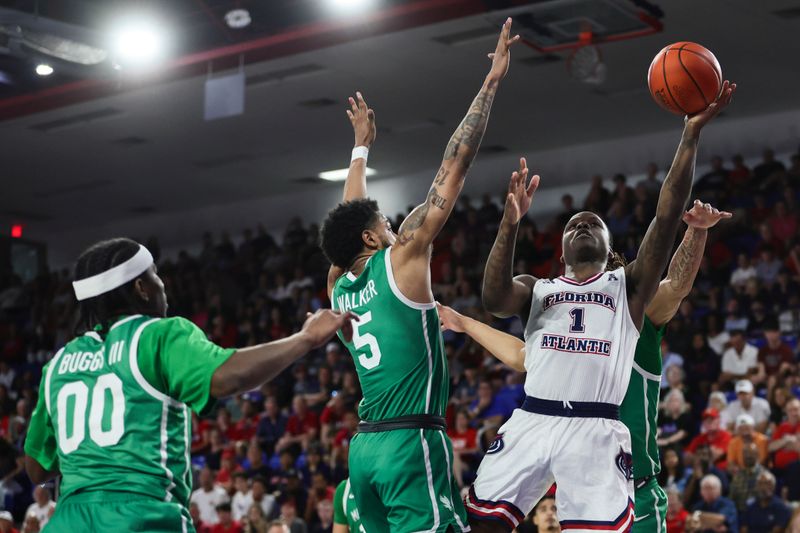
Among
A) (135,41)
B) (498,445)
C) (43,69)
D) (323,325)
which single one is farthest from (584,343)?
(135,41)

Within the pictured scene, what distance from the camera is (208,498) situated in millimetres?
15672

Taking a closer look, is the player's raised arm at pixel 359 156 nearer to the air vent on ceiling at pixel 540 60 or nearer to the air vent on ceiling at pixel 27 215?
the air vent on ceiling at pixel 540 60

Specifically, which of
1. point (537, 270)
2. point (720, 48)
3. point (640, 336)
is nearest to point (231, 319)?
point (537, 270)

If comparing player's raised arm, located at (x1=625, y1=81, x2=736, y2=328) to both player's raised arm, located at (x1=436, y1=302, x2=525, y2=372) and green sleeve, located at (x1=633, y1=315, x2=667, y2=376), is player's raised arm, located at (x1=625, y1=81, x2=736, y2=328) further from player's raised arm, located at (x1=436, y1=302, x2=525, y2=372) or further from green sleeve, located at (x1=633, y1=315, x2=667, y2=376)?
player's raised arm, located at (x1=436, y1=302, x2=525, y2=372)

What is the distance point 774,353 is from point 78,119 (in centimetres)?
1193

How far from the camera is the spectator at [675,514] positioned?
1121 centimetres

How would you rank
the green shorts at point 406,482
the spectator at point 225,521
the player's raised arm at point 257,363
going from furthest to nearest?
the spectator at point 225,521, the green shorts at point 406,482, the player's raised arm at point 257,363

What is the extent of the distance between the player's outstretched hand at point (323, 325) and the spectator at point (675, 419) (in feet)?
31.8

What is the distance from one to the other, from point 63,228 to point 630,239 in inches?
614

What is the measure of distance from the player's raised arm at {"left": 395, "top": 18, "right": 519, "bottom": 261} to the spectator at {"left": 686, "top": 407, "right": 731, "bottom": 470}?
8046 millimetres

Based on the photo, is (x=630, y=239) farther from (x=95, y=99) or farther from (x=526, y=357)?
(x=526, y=357)

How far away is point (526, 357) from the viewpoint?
18.4 feet

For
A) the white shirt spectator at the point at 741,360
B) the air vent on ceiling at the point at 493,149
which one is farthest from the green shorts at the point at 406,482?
the air vent on ceiling at the point at 493,149

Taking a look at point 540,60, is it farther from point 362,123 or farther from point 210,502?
point 362,123
